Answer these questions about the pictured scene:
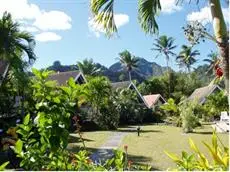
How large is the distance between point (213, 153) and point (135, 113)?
34.7 meters

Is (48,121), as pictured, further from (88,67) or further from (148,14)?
(88,67)

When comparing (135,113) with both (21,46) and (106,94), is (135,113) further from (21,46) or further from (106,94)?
(21,46)

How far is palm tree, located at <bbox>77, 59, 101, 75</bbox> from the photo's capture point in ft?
184

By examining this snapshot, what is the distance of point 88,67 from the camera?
5684cm

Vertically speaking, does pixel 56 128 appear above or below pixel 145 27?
below

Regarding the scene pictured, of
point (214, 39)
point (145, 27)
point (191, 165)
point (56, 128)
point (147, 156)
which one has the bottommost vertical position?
point (147, 156)

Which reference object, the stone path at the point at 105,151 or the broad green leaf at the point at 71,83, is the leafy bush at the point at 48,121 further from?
the stone path at the point at 105,151

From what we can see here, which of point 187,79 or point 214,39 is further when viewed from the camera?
point 187,79

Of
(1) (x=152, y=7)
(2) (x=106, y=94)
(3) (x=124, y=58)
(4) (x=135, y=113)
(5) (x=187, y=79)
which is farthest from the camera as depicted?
(3) (x=124, y=58)

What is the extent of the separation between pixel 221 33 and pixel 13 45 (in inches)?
660

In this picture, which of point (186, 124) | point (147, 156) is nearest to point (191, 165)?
point (147, 156)

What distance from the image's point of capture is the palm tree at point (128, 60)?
208 ft

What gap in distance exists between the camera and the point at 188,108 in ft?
85.4

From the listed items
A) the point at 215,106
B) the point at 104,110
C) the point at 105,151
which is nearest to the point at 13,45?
the point at 105,151
